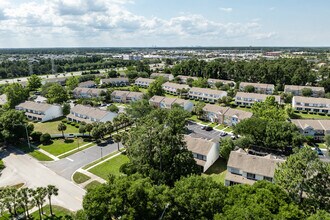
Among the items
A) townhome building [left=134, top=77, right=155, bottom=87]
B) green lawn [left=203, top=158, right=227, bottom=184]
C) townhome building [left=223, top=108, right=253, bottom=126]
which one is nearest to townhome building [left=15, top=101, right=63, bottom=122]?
townhome building [left=223, top=108, right=253, bottom=126]

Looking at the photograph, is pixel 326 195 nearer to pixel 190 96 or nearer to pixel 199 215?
pixel 199 215

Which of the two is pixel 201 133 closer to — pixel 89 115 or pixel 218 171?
pixel 218 171

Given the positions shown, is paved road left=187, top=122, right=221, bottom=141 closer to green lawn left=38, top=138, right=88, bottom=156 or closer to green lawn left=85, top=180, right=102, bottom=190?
green lawn left=38, top=138, right=88, bottom=156

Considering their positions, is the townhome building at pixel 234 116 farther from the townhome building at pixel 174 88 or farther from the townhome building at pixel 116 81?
the townhome building at pixel 116 81

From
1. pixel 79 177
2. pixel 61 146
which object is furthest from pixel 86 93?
pixel 79 177

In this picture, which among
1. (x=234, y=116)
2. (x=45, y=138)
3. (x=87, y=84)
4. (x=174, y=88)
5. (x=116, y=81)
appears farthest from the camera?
(x=116, y=81)

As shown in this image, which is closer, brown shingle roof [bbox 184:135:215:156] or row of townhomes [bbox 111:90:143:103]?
brown shingle roof [bbox 184:135:215:156]

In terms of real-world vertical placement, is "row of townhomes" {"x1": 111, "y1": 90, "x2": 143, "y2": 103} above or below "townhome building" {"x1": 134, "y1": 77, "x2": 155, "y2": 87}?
below

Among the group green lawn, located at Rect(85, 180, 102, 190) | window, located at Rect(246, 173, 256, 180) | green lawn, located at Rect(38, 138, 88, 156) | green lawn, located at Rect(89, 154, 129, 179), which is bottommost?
green lawn, located at Rect(85, 180, 102, 190)
